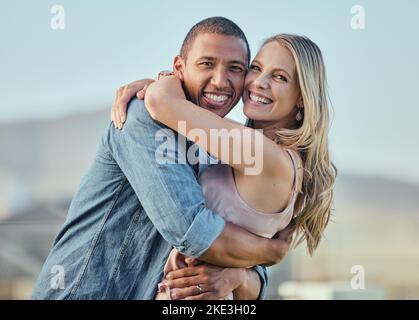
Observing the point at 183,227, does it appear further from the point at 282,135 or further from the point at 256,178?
the point at 282,135

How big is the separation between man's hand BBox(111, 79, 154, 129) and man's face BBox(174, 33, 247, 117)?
10 centimetres

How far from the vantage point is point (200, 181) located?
4.97 feet

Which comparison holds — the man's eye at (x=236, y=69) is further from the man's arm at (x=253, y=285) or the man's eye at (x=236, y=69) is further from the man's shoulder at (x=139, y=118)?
the man's arm at (x=253, y=285)

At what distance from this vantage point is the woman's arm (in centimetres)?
145

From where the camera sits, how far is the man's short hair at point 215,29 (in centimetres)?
158

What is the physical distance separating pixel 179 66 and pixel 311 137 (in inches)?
14.0

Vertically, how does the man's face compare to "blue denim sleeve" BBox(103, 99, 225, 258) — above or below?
above

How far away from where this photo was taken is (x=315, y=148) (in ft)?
5.33

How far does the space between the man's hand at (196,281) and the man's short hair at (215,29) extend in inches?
19.8

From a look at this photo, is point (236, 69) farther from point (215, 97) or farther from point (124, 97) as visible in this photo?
point (124, 97)

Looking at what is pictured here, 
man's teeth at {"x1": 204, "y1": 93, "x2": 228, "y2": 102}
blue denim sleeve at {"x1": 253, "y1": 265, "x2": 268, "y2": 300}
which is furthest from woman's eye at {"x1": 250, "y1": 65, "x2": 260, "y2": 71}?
blue denim sleeve at {"x1": 253, "y1": 265, "x2": 268, "y2": 300}

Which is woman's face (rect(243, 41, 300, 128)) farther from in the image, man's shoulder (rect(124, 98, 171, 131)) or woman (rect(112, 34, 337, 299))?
man's shoulder (rect(124, 98, 171, 131))
